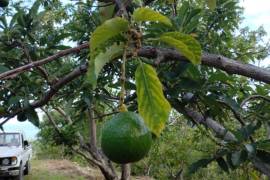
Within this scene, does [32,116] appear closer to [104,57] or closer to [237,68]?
[237,68]

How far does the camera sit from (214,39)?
3846 mm

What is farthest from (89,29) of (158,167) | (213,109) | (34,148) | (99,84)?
(34,148)

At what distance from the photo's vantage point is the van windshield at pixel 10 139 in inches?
466

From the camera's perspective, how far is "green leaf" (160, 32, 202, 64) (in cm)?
98

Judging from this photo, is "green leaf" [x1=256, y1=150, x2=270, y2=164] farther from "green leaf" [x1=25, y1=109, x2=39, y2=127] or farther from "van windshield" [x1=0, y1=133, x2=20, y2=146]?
"van windshield" [x1=0, y1=133, x2=20, y2=146]

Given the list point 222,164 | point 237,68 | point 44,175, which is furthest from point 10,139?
point 237,68

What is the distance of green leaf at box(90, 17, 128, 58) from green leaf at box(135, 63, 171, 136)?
11cm

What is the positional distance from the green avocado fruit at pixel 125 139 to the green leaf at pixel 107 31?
183 millimetres

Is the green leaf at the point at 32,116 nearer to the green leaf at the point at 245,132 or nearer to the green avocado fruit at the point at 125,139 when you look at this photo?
the green leaf at the point at 245,132

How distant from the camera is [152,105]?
95 cm

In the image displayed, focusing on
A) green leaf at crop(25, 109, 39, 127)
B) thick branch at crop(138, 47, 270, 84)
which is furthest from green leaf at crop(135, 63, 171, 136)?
green leaf at crop(25, 109, 39, 127)

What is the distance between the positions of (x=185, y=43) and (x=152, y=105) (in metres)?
0.14

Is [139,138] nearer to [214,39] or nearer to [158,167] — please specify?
[214,39]

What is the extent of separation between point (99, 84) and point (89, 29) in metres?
0.83
